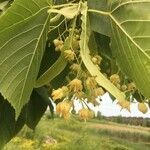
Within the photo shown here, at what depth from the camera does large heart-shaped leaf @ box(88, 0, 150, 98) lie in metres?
0.98

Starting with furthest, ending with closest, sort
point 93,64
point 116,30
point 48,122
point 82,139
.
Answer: point 48,122 → point 82,139 → point 116,30 → point 93,64

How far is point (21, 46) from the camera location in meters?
1.04

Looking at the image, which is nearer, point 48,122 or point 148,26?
point 148,26

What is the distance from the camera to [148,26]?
0.98 meters

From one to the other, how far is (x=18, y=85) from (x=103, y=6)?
0.75 ft

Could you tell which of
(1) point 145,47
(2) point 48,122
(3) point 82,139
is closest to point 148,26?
(1) point 145,47

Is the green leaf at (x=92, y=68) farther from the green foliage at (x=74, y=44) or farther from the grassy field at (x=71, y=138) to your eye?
the grassy field at (x=71, y=138)

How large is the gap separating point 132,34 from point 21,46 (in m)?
0.22

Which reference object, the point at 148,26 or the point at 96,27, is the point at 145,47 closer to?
the point at 148,26

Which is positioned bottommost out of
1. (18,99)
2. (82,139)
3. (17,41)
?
(82,139)

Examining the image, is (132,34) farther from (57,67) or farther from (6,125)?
(6,125)

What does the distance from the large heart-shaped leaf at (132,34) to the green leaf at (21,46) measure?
4.3 inches

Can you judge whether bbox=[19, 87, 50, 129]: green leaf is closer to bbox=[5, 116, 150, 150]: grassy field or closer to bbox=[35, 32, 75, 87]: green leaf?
bbox=[35, 32, 75, 87]: green leaf

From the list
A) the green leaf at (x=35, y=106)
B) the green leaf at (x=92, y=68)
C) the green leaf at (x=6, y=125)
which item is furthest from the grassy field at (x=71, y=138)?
the green leaf at (x=92, y=68)
